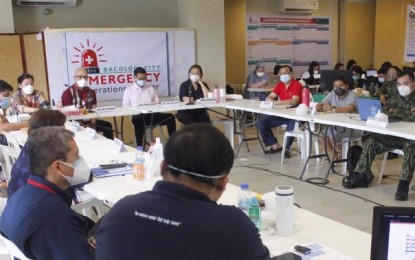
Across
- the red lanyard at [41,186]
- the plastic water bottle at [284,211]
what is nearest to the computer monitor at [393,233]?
the plastic water bottle at [284,211]

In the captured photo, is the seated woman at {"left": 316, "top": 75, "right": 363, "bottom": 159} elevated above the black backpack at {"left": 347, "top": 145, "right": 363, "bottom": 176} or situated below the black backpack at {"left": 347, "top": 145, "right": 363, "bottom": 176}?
above

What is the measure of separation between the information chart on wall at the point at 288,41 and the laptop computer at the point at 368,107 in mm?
5169

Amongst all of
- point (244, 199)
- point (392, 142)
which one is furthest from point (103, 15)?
point (244, 199)

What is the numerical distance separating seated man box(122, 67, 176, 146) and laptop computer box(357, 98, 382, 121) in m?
2.85

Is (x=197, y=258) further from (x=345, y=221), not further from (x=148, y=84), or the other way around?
(x=148, y=84)

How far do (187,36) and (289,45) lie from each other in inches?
128

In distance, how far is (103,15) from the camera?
769cm

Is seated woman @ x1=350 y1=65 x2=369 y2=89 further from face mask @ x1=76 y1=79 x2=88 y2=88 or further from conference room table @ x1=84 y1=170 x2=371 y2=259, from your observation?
conference room table @ x1=84 y1=170 x2=371 y2=259

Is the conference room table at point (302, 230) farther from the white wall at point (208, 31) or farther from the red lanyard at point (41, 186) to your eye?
the white wall at point (208, 31)

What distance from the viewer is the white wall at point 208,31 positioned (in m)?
7.78

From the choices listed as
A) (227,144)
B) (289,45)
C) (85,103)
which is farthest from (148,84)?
(227,144)

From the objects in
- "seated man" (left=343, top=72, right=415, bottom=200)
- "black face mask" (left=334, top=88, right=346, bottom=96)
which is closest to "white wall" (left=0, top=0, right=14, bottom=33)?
"black face mask" (left=334, top=88, right=346, bottom=96)

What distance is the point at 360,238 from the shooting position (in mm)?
1971

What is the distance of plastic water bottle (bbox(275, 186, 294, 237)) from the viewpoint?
78.1 inches
